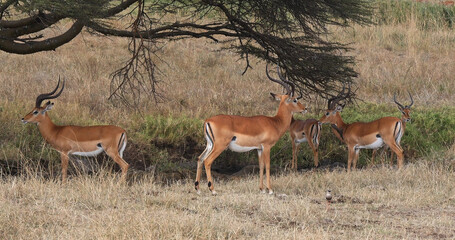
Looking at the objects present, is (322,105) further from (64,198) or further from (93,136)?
(64,198)

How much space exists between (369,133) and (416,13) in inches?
529

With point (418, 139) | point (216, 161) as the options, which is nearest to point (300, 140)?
point (216, 161)

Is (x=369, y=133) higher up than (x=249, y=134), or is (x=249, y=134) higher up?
(x=249, y=134)

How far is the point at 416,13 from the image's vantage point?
910 inches

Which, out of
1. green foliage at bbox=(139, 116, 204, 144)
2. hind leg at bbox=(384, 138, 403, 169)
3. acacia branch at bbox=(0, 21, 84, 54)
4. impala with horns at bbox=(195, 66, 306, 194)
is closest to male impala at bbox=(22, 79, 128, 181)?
acacia branch at bbox=(0, 21, 84, 54)

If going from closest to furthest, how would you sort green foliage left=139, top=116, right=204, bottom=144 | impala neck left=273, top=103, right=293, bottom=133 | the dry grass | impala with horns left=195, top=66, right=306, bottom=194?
1. the dry grass
2. impala with horns left=195, top=66, right=306, bottom=194
3. impala neck left=273, top=103, right=293, bottom=133
4. green foliage left=139, top=116, right=204, bottom=144

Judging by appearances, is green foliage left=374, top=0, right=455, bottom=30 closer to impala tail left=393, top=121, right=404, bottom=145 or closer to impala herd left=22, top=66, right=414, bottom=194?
impala herd left=22, top=66, right=414, bottom=194

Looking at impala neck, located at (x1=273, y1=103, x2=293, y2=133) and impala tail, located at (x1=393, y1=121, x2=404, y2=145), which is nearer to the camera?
impala neck, located at (x1=273, y1=103, x2=293, y2=133)

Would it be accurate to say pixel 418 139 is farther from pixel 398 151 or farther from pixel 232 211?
pixel 232 211

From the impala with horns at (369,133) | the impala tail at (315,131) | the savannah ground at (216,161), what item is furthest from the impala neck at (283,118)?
the impala tail at (315,131)

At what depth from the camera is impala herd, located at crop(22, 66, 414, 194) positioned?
835 cm

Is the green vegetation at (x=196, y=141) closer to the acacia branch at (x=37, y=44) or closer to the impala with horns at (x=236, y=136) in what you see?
the acacia branch at (x=37, y=44)

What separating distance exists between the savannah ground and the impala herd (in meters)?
0.35

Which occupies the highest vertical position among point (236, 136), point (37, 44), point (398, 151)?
point (37, 44)
